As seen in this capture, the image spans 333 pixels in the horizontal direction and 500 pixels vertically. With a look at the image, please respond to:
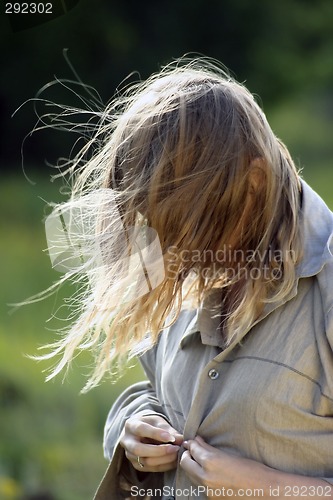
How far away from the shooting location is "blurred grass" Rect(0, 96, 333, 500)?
2.92 metres

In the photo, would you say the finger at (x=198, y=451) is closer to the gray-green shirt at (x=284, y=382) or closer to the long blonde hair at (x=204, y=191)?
the gray-green shirt at (x=284, y=382)

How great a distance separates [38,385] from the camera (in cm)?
350

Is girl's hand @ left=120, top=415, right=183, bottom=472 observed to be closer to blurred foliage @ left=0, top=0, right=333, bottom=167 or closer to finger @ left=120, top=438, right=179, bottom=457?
finger @ left=120, top=438, right=179, bottom=457

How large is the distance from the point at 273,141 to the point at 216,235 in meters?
0.17

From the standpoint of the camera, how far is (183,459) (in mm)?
1214

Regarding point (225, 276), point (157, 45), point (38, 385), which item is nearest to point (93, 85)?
point (157, 45)

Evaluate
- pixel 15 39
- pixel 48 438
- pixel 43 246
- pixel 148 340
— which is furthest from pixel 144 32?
pixel 148 340

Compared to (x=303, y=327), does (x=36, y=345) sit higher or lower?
lower

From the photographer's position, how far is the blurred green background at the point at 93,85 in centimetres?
339


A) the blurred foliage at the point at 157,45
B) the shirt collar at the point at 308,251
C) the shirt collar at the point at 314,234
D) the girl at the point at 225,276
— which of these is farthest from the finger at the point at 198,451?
the blurred foliage at the point at 157,45

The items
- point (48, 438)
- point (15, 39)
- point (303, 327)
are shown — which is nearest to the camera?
point (303, 327)

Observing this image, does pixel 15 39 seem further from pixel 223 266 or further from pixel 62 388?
pixel 223 266

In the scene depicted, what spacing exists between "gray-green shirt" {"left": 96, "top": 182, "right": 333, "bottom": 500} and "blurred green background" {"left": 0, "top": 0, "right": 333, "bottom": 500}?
197cm

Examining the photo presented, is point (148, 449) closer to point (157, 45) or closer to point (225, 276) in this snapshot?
point (225, 276)
